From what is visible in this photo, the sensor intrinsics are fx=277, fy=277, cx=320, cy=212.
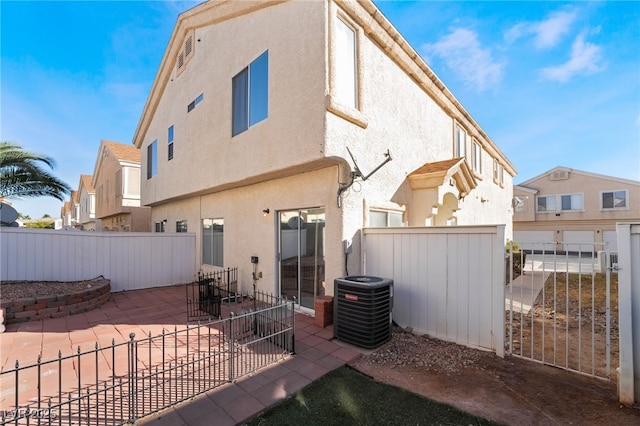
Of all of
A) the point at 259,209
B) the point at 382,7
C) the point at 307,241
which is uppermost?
the point at 382,7

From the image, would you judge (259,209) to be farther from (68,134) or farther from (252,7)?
(68,134)

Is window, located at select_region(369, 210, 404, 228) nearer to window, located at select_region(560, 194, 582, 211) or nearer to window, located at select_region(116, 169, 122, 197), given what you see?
window, located at select_region(116, 169, 122, 197)

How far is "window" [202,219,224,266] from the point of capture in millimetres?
10477

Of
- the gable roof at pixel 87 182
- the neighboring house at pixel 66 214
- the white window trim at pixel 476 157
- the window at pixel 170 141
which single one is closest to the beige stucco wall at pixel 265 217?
the window at pixel 170 141

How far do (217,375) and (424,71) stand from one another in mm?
10235

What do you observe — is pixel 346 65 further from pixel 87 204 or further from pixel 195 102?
pixel 87 204

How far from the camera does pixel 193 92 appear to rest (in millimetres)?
11148

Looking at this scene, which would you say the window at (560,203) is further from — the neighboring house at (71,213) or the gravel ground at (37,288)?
the neighboring house at (71,213)

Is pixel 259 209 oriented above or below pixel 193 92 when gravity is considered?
below

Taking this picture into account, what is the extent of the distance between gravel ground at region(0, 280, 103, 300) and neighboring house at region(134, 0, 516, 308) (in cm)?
398

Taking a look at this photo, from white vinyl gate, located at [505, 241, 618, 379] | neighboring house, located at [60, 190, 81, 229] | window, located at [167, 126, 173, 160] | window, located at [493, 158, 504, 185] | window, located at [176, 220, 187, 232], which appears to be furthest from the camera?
neighboring house, located at [60, 190, 81, 229]

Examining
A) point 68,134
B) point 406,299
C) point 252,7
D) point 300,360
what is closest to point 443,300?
point 406,299

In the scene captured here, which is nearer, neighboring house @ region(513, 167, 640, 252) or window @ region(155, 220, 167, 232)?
window @ region(155, 220, 167, 232)

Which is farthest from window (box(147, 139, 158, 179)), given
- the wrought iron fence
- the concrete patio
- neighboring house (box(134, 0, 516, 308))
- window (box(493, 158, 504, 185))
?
window (box(493, 158, 504, 185))
